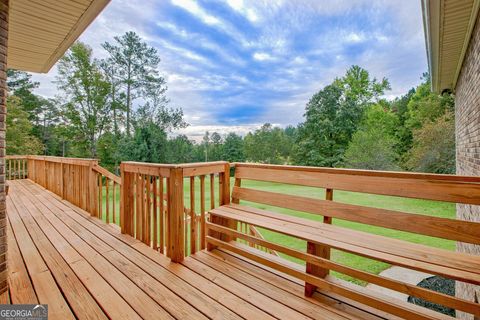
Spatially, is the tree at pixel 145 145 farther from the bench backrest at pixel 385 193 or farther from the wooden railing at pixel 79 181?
the bench backrest at pixel 385 193

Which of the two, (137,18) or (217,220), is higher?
(137,18)

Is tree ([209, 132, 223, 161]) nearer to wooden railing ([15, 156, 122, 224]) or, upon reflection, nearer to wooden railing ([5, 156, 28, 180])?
wooden railing ([5, 156, 28, 180])

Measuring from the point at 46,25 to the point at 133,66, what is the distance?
16.0m

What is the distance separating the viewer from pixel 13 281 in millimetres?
1997

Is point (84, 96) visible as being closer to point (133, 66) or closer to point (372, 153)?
point (133, 66)

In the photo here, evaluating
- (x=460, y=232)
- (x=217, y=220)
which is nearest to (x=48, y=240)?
(x=217, y=220)

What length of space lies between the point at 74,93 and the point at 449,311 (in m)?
20.4

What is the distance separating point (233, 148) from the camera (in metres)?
30.3

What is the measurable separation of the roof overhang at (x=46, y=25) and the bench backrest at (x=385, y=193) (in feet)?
8.93

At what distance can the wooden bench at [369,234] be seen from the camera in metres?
1.48

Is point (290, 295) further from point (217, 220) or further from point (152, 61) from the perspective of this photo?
point (152, 61)

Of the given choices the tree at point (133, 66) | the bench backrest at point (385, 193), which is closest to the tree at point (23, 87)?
the tree at point (133, 66)

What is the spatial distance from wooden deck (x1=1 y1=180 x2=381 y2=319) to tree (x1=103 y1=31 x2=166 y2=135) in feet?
53.8

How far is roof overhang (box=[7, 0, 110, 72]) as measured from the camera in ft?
8.53
